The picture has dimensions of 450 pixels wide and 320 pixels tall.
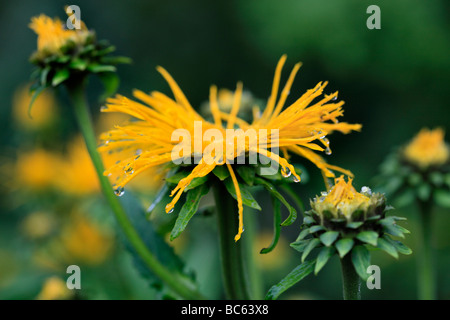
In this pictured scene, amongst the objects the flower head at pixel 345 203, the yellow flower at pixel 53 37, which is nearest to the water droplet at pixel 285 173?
the flower head at pixel 345 203

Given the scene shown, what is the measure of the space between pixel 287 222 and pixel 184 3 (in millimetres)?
5112

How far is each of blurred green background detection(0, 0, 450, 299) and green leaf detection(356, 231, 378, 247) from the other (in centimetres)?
97

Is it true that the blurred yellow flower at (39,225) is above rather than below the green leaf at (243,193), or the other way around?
above

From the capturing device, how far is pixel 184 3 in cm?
600

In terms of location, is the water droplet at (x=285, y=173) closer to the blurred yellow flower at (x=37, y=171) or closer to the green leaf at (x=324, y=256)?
the green leaf at (x=324, y=256)

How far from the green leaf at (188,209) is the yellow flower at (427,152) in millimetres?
951

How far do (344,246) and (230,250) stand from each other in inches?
15.0

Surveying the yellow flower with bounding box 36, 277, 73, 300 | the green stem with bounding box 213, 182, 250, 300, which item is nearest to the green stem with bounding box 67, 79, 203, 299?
the green stem with bounding box 213, 182, 250, 300

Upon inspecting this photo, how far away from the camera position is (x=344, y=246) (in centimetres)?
112

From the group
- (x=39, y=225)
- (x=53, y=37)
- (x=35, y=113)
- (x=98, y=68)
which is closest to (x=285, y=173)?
(x=98, y=68)

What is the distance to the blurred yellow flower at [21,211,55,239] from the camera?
2795 mm

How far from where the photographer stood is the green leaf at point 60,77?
160 cm

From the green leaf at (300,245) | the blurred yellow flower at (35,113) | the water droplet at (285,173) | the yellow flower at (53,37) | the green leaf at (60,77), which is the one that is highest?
the blurred yellow flower at (35,113)
